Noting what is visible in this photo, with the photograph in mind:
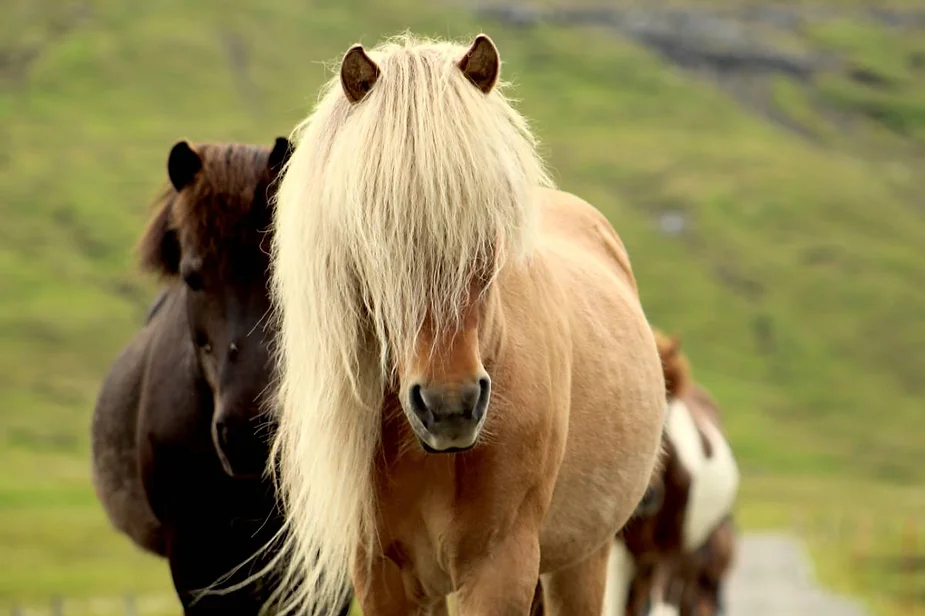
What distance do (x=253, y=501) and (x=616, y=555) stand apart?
17.9 feet

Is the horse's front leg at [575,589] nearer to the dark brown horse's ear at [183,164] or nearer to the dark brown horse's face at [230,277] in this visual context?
the dark brown horse's face at [230,277]

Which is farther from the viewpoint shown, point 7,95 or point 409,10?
point 409,10

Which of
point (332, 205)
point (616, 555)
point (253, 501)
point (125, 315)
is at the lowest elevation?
point (125, 315)

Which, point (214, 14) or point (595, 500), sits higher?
point (595, 500)

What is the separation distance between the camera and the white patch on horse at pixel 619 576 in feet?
39.9

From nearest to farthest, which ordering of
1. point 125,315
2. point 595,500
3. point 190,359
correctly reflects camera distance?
point 595,500
point 190,359
point 125,315

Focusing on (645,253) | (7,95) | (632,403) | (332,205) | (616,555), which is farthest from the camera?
(7,95)

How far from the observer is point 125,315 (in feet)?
325

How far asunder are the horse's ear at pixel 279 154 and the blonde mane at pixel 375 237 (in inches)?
73.5

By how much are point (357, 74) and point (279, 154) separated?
2272mm

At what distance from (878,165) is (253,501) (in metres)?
169

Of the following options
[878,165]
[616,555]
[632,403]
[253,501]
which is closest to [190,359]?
[253,501]

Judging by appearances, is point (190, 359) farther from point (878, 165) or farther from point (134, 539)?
point (878, 165)

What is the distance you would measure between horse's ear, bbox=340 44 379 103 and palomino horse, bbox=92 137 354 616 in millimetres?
1995
